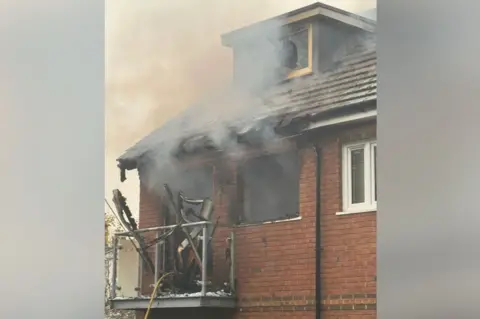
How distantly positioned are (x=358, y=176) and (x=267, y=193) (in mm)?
195

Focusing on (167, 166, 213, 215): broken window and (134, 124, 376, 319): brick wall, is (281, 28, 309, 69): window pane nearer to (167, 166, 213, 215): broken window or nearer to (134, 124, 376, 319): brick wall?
(134, 124, 376, 319): brick wall

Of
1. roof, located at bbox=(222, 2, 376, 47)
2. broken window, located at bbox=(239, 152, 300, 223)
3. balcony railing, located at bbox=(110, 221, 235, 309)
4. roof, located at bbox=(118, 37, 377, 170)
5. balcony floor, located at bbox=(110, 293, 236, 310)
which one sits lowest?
balcony floor, located at bbox=(110, 293, 236, 310)

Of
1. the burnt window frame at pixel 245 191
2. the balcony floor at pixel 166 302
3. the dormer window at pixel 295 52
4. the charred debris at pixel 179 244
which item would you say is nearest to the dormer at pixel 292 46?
the dormer window at pixel 295 52

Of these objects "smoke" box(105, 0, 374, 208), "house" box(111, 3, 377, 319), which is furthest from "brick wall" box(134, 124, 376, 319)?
"smoke" box(105, 0, 374, 208)

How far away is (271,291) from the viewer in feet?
5.91

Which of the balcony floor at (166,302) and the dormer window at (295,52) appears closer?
the balcony floor at (166,302)

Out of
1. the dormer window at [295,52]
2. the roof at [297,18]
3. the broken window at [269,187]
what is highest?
the roof at [297,18]

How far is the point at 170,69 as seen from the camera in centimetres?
177

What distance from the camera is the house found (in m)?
1.76

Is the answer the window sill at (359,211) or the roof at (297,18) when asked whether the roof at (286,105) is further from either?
the window sill at (359,211)

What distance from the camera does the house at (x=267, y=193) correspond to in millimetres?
1757

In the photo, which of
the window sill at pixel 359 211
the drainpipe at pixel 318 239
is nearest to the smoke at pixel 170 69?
the drainpipe at pixel 318 239

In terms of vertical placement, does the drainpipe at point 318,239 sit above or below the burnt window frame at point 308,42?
below
